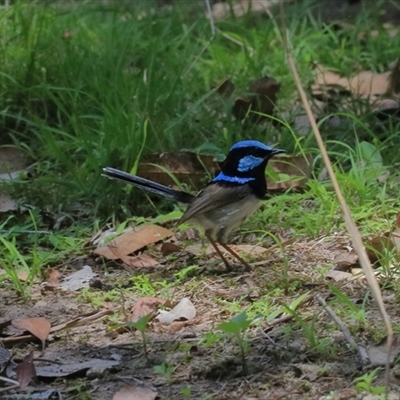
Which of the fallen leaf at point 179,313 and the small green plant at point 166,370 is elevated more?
the small green plant at point 166,370

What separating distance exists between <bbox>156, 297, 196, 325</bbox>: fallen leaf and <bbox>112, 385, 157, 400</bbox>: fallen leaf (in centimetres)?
67

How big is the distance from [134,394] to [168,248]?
5.51 feet

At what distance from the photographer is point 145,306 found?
155 inches

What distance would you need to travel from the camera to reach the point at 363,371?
3133 mm

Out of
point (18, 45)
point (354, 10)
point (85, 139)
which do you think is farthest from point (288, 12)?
point (85, 139)

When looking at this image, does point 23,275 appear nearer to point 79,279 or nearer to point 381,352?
point 79,279

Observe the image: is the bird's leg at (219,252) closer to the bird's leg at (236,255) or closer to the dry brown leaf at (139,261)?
the bird's leg at (236,255)

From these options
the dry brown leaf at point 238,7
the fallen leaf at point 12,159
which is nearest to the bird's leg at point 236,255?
the fallen leaf at point 12,159

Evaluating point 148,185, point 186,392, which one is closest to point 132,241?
point 148,185

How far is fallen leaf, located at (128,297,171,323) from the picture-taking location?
12.7ft

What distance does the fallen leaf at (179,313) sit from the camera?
382 centimetres

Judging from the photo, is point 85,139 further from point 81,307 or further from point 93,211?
point 81,307

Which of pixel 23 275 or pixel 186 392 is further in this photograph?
pixel 23 275

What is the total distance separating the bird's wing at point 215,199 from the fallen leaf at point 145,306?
2.35 feet
